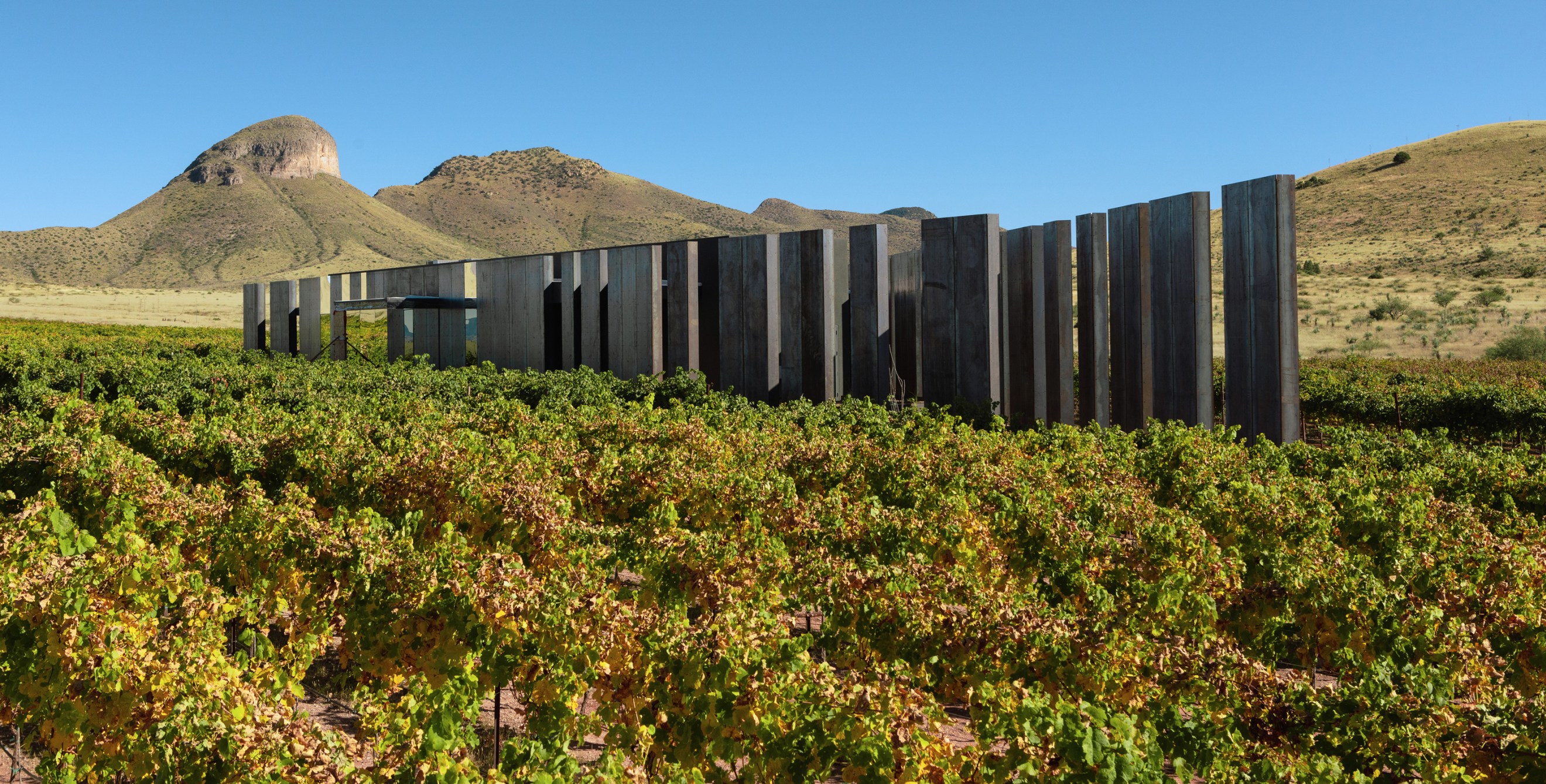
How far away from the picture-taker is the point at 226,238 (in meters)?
103

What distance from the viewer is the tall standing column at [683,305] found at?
14.4 meters

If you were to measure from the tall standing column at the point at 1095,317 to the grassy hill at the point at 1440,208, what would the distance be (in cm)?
4836

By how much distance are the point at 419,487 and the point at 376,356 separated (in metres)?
16.9

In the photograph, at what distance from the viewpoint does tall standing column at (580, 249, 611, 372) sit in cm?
1588

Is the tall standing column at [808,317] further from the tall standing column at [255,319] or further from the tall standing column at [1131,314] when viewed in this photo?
the tall standing column at [255,319]

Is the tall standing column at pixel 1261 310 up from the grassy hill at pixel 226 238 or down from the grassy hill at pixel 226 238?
down

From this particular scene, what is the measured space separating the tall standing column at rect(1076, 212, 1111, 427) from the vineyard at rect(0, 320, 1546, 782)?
3.50 meters

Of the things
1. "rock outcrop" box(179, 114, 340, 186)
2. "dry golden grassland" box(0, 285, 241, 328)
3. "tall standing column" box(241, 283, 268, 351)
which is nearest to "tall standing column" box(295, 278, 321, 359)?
"tall standing column" box(241, 283, 268, 351)

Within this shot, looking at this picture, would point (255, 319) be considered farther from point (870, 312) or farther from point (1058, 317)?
point (1058, 317)

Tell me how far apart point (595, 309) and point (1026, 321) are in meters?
7.08

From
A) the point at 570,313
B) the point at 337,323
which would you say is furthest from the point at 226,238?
the point at 570,313

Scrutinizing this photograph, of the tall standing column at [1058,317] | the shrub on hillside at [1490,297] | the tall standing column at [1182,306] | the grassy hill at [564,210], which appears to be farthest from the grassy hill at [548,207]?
the tall standing column at [1182,306]

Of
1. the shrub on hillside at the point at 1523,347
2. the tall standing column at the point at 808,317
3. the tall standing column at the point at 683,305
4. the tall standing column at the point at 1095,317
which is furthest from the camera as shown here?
the shrub on hillside at the point at 1523,347

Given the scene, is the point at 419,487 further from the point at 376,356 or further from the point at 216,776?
the point at 376,356
